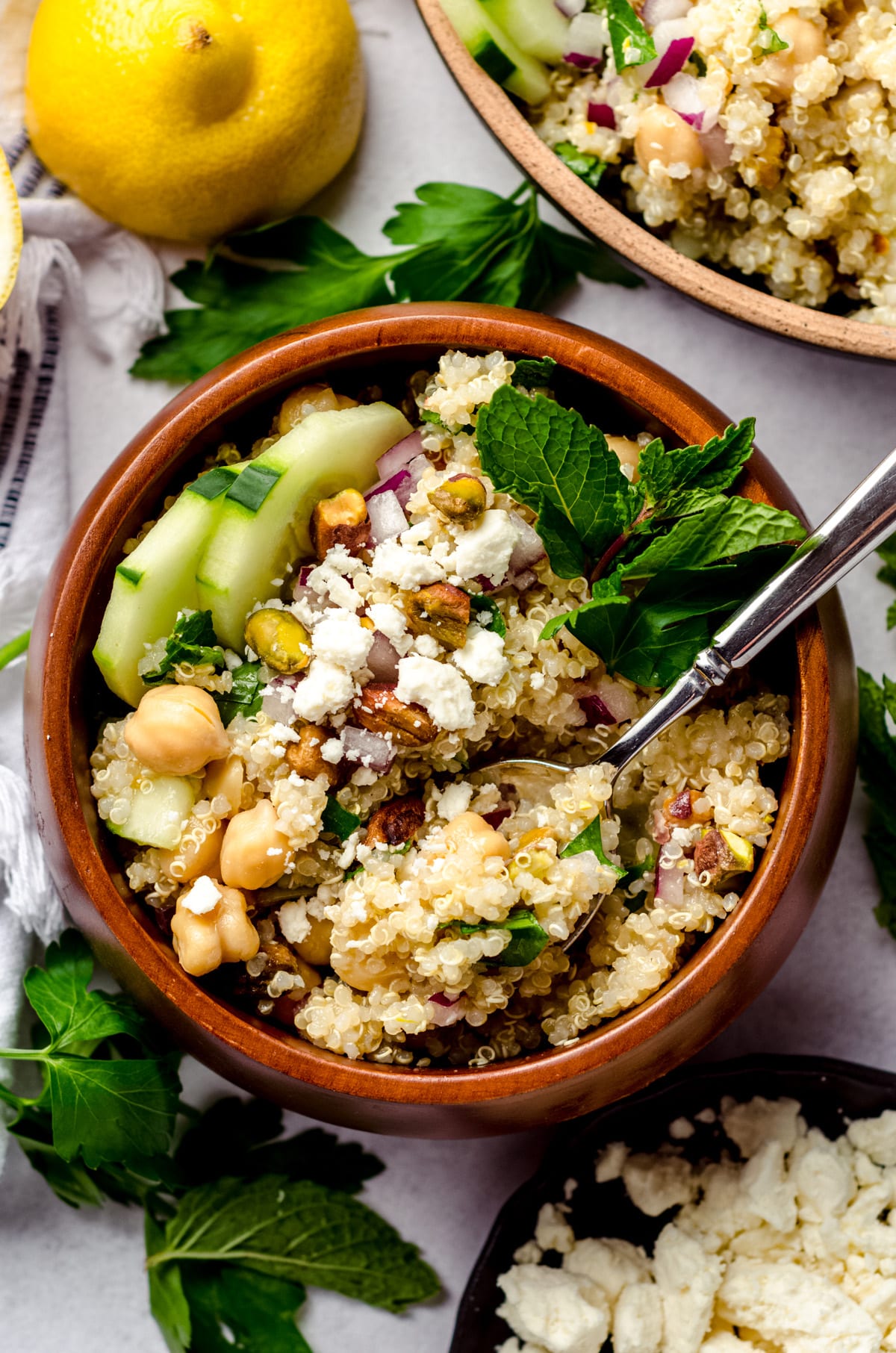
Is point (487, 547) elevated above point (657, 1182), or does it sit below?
above

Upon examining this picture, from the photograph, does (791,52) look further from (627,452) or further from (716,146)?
(627,452)

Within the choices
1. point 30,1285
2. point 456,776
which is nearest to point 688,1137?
point 456,776

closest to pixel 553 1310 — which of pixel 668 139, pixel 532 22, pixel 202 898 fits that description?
pixel 202 898

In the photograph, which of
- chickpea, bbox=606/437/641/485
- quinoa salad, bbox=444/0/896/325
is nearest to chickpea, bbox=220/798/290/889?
chickpea, bbox=606/437/641/485

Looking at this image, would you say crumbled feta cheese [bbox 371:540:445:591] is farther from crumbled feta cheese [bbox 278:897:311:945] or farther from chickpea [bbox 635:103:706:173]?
chickpea [bbox 635:103:706:173]

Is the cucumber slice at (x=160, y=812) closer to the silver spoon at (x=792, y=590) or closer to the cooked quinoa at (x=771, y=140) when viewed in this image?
the silver spoon at (x=792, y=590)

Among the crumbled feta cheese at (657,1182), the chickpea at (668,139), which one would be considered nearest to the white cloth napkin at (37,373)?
the chickpea at (668,139)

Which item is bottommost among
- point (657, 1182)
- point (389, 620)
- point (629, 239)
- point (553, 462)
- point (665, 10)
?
point (657, 1182)

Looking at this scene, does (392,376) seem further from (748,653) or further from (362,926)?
(362,926)
